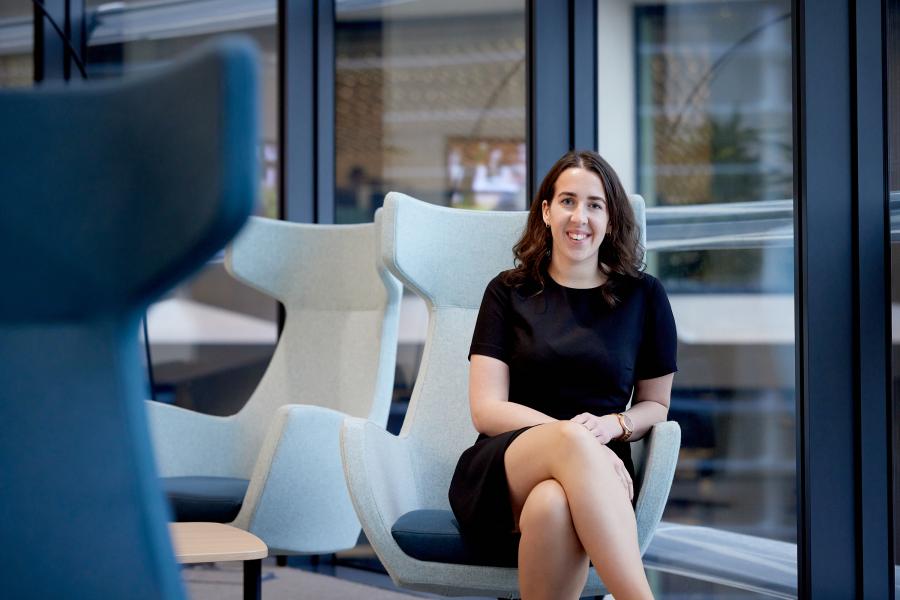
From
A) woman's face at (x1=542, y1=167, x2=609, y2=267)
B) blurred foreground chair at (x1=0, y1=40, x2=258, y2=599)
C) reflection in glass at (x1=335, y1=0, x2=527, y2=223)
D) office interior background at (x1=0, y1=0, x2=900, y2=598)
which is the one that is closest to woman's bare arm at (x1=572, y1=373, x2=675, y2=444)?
woman's face at (x1=542, y1=167, x2=609, y2=267)

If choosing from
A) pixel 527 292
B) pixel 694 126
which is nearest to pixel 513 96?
pixel 694 126

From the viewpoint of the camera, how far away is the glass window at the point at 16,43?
4477mm

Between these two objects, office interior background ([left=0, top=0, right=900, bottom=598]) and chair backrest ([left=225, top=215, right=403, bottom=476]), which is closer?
office interior background ([left=0, top=0, right=900, bottom=598])

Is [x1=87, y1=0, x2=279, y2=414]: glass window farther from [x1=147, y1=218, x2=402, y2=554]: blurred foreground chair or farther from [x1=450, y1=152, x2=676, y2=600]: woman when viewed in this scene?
[x1=450, y1=152, x2=676, y2=600]: woman

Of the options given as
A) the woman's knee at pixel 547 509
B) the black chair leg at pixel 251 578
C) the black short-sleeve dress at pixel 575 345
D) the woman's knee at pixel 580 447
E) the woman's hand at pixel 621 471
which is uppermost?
the black short-sleeve dress at pixel 575 345

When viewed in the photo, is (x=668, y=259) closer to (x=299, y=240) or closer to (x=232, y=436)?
(x=299, y=240)

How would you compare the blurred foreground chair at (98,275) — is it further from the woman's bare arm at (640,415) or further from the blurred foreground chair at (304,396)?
the blurred foreground chair at (304,396)

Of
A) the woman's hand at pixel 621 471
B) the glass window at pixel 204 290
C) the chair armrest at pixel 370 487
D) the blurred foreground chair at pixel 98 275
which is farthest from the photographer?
the glass window at pixel 204 290

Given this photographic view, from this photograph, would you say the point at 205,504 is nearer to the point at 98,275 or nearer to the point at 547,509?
the point at 547,509

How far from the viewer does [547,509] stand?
175 centimetres

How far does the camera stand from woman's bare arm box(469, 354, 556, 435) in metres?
2.03

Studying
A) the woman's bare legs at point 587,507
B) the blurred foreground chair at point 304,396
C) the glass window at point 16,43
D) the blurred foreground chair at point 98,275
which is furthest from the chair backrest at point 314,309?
the blurred foreground chair at point 98,275

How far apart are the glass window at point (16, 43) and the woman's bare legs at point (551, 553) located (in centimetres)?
370

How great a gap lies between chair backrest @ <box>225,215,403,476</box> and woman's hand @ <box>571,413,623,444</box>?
3.39 ft
